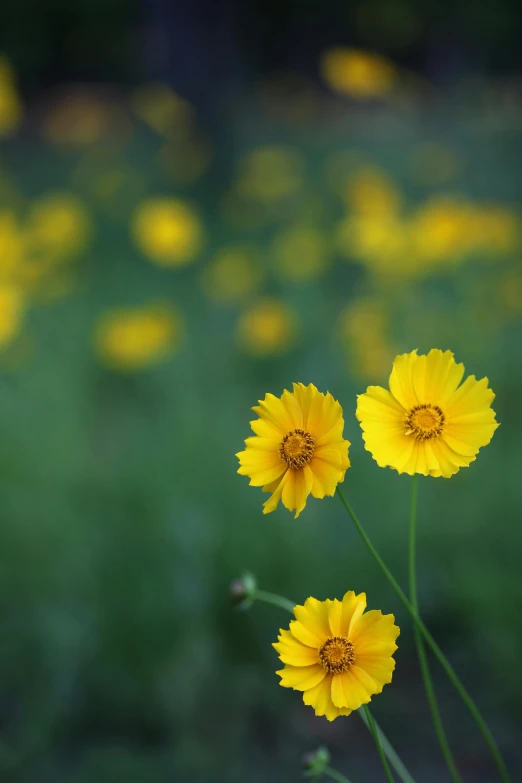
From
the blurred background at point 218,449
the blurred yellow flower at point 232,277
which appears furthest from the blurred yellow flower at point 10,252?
the blurred yellow flower at point 232,277

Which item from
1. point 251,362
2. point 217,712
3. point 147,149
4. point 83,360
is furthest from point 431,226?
point 147,149

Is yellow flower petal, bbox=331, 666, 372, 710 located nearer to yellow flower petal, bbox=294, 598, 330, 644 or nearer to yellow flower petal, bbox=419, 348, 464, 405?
yellow flower petal, bbox=294, 598, 330, 644

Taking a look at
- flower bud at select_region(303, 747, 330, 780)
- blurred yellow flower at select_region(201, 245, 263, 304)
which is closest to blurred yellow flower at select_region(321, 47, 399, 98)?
blurred yellow flower at select_region(201, 245, 263, 304)

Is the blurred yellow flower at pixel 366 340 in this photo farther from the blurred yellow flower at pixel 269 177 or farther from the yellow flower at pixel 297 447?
the yellow flower at pixel 297 447

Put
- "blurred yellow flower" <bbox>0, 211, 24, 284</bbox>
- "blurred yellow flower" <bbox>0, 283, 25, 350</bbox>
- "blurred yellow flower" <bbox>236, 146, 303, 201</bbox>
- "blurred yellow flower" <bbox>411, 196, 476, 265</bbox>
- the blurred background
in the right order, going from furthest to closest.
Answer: "blurred yellow flower" <bbox>236, 146, 303, 201</bbox>
"blurred yellow flower" <bbox>0, 211, 24, 284</bbox>
"blurred yellow flower" <bbox>411, 196, 476, 265</bbox>
"blurred yellow flower" <bbox>0, 283, 25, 350</bbox>
the blurred background

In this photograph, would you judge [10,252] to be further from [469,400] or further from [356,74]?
[469,400]

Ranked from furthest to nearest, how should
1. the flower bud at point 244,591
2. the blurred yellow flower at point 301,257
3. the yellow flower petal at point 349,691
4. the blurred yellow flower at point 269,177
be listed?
the blurred yellow flower at point 269,177 → the blurred yellow flower at point 301,257 → the flower bud at point 244,591 → the yellow flower petal at point 349,691

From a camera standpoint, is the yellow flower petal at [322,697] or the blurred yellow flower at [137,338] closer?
the yellow flower petal at [322,697]
